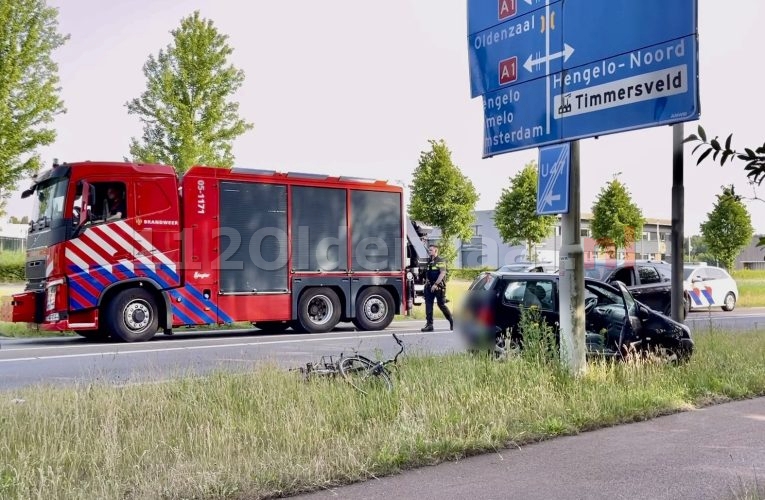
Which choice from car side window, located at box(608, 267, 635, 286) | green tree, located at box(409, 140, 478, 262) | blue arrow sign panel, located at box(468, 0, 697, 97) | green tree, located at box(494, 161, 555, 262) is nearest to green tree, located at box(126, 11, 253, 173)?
car side window, located at box(608, 267, 635, 286)

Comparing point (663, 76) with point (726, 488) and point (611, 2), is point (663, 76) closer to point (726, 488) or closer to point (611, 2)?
point (611, 2)

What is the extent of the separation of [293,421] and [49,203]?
9.78 meters

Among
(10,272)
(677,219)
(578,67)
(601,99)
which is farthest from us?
(10,272)

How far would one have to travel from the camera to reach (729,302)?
24.2 metres

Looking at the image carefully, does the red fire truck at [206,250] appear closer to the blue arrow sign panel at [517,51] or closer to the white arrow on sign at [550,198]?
the blue arrow sign panel at [517,51]

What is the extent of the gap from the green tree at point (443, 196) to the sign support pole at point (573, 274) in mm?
33024

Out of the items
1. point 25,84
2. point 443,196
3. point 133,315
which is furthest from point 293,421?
point 443,196

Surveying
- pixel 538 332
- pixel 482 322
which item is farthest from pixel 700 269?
pixel 538 332

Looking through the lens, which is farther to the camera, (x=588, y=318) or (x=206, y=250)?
(x=206, y=250)

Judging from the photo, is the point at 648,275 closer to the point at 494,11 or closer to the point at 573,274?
the point at 573,274

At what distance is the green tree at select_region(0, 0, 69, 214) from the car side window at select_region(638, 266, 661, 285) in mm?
16485

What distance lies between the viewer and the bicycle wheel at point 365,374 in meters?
6.64

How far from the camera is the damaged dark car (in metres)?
8.74

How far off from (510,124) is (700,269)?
16.5 meters
